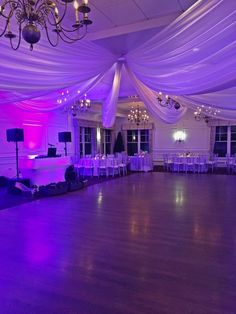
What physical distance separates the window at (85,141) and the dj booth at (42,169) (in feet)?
13.7

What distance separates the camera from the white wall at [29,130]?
8.25 m

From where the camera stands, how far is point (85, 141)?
42.9 feet

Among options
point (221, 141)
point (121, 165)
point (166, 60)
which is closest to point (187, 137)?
point (221, 141)

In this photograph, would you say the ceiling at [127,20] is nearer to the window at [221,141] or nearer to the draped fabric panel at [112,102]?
the draped fabric panel at [112,102]

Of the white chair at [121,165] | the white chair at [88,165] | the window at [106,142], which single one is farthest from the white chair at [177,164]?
the window at [106,142]

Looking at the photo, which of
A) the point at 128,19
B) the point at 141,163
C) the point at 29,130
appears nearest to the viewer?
the point at 128,19

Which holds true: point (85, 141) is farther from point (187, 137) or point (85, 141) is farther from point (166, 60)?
point (166, 60)

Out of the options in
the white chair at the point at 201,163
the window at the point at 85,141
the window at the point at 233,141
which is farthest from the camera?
the window at the point at 233,141

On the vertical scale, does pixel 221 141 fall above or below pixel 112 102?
below

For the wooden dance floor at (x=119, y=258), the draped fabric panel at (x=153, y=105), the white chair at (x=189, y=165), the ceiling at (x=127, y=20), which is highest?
the ceiling at (x=127, y=20)

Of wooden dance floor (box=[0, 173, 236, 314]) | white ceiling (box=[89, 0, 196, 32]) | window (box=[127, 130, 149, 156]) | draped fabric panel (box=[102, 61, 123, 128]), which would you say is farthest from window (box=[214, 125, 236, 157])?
white ceiling (box=[89, 0, 196, 32])

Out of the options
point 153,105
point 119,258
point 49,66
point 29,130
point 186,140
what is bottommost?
point 119,258

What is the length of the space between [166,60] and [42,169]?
5681 millimetres

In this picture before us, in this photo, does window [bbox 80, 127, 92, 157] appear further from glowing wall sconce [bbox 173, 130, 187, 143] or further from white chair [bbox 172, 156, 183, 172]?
glowing wall sconce [bbox 173, 130, 187, 143]
